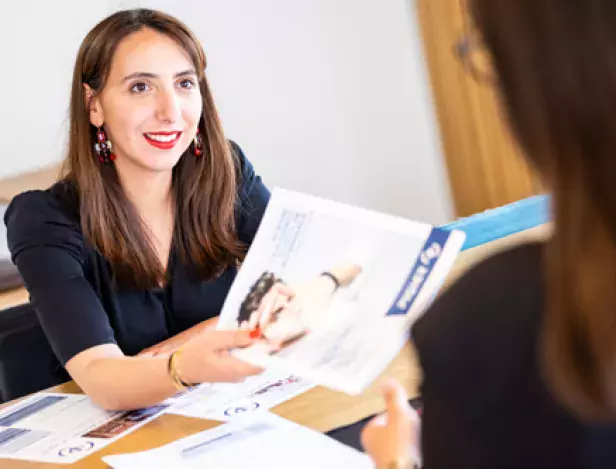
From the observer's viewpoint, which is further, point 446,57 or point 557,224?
point 446,57

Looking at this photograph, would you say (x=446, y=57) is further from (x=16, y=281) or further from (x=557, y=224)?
(x=557, y=224)

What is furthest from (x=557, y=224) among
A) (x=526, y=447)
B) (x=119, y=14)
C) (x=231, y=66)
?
(x=231, y=66)

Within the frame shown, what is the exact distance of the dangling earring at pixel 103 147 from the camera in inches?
70.4

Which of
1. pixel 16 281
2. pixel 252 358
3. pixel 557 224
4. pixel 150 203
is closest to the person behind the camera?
pixel 557 224

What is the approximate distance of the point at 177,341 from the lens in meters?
1.61

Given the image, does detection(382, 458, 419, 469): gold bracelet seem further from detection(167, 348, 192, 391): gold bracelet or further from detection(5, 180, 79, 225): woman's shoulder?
detection(5, 180, 79, 225): woman's shoulder

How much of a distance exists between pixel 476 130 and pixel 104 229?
244 cm

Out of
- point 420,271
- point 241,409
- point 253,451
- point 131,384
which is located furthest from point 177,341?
point 420,271

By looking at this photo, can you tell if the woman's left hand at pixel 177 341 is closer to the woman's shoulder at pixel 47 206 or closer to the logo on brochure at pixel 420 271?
the woman's shoulder at pixel 47 206

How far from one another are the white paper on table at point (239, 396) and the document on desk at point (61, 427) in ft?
0.17

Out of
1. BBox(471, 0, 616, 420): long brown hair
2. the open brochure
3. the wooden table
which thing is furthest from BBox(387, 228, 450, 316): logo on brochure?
BBox(471, 0, 616, 420): long brown hair

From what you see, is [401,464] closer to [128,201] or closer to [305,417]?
[305,417]

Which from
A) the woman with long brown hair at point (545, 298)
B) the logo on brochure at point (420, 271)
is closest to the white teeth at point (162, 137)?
the logo on brochure at point (420, 271)

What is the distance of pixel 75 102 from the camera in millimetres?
1781
